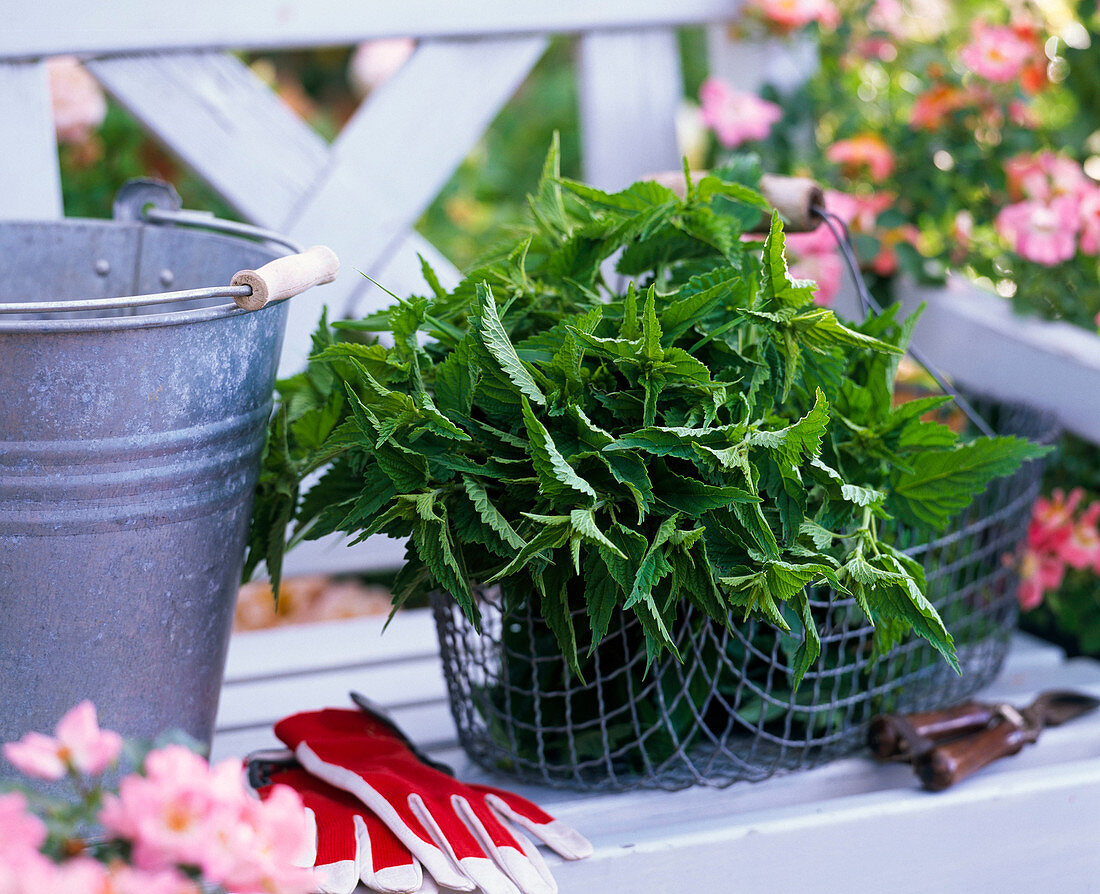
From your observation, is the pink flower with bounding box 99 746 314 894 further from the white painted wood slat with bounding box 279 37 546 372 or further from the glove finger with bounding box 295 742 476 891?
the white painted wood slat with bounding box 279 37 546 372

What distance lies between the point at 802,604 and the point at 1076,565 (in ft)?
2.22

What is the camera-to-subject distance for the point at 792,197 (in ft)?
3.11

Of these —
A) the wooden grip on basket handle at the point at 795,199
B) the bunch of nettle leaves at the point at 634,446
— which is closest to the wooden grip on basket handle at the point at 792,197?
the wooden grip on basket handle at the point at 795,199

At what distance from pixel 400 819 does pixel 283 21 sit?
0.93m

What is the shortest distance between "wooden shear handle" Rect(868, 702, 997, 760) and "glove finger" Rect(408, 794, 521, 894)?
39 cm

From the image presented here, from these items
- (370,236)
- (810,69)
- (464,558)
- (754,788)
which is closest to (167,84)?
(370,236)

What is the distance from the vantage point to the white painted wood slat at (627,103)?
1.38 m

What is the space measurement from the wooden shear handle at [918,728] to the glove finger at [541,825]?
0.30 metres

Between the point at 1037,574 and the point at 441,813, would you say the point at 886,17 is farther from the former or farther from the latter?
the point at 441,813

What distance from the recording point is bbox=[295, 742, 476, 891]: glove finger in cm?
72

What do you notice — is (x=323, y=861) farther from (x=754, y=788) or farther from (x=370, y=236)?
(x=370, y=236)

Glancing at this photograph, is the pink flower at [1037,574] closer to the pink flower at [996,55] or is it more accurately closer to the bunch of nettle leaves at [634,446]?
the bunch of nettle leaves at [634,446]

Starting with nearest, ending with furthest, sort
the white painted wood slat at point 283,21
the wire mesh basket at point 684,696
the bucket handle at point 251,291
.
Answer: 1. the bucket handle at point 251,291
2. the wire mesh basket at point 684,696
3. the white painted wood slat at point 283,21

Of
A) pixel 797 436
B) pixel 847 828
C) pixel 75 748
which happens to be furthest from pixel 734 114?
pixel 75 748
